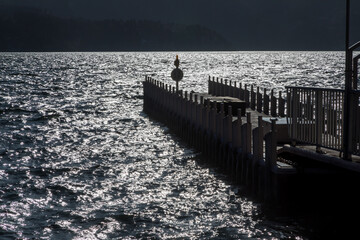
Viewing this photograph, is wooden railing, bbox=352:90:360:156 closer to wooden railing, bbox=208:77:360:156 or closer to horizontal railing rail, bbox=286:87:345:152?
wooden railing, bbox=208:77:360:156

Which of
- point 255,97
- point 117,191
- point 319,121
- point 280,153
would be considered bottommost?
point 117,191

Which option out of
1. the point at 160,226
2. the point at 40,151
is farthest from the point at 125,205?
the point at 40,151

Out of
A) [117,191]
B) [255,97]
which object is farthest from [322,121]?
[255,97]

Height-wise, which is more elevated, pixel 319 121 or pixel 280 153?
pixel 319 121

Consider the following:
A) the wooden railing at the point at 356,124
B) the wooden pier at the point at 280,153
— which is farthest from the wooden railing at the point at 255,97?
the wooden railing at the point at 356,124

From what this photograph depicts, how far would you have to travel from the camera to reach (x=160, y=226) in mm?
15398

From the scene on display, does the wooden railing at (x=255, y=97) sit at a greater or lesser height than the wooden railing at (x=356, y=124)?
lesser

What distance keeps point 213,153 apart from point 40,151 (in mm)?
9000

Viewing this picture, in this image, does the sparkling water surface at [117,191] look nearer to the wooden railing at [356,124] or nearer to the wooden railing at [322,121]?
the wooden railing at [322,121]

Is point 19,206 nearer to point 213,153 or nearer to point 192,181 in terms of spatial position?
point 192,181

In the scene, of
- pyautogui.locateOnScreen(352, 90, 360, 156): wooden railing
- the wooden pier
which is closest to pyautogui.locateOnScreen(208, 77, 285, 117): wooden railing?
the wooden pier

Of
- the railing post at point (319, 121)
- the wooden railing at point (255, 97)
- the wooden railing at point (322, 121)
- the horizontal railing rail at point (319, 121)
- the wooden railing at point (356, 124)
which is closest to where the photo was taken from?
the wooden railing at point (356, 124)

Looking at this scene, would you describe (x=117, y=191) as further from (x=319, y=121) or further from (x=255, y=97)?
(x=255, y=97)

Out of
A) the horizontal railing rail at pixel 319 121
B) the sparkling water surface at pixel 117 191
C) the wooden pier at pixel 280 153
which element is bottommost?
the sparkling water surface at pixel 117 191
